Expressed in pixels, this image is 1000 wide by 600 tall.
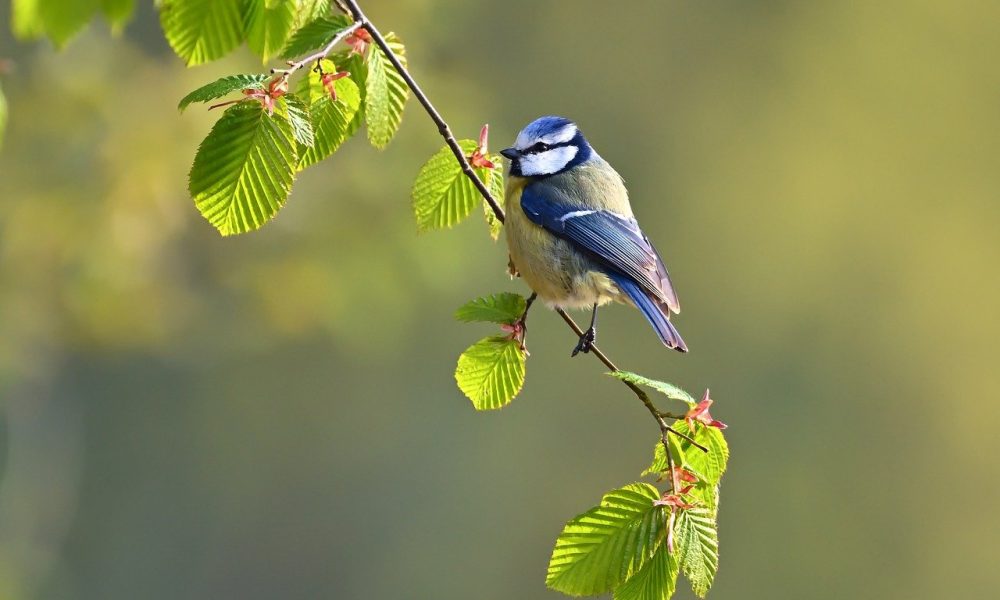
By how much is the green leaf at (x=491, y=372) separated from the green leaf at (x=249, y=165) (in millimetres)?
350

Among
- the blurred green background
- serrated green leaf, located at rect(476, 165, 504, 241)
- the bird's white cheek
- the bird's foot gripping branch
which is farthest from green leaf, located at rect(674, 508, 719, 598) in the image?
the blurred green background

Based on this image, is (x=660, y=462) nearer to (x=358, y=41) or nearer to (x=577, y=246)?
(x=358, y=41)

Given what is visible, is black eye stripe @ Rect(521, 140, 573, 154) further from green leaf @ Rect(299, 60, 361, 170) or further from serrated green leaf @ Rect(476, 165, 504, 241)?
green leaf @ Rect(299, 60, 361, 170)

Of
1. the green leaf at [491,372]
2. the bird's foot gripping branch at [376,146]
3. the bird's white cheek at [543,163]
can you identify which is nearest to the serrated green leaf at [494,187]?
the bird's foot gripping branch at [376,146]

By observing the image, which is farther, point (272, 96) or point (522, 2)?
point (522, 2)

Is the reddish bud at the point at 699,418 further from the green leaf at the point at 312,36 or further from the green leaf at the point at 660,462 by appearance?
the green leaf at the point at 312,36

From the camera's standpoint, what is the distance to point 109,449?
6973 millimetres

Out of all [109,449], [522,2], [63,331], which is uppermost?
[522,2]

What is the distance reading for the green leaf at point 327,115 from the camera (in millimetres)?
1040

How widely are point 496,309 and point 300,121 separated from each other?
0.39 metres

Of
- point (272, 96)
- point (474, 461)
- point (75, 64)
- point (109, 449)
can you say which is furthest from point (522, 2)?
point (272, 96)

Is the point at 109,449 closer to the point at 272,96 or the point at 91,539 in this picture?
the point at 91,539

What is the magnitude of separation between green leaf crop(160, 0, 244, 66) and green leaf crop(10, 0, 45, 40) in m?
0.09

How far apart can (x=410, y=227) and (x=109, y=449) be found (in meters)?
3.31
